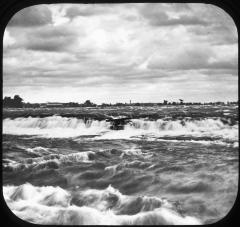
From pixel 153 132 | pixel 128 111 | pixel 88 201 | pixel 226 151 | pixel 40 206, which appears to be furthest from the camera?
pixel 128 111

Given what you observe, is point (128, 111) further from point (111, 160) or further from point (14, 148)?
point (14, 148)

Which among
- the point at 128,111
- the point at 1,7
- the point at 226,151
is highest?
the point at 1,7

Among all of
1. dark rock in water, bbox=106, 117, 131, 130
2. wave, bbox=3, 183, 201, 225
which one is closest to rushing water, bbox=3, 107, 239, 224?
wave, bbox=3, 183, 201, 225

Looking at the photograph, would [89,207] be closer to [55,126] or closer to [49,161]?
[49,161]

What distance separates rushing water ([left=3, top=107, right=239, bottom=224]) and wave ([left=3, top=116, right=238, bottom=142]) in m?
0.02

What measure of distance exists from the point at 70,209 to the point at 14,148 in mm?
2629

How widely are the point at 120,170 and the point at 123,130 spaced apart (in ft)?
6.54

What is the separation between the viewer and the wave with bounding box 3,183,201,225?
2.89 meters

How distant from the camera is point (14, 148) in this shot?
18.1ft

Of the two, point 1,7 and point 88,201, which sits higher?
point 1,7

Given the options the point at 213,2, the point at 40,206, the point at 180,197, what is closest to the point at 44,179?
the point at 40,206

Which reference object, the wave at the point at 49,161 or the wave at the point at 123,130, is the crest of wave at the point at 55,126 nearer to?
the wave at the point at 123,130

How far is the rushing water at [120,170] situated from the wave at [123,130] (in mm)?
22

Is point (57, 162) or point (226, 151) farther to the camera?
point (57, 162)
